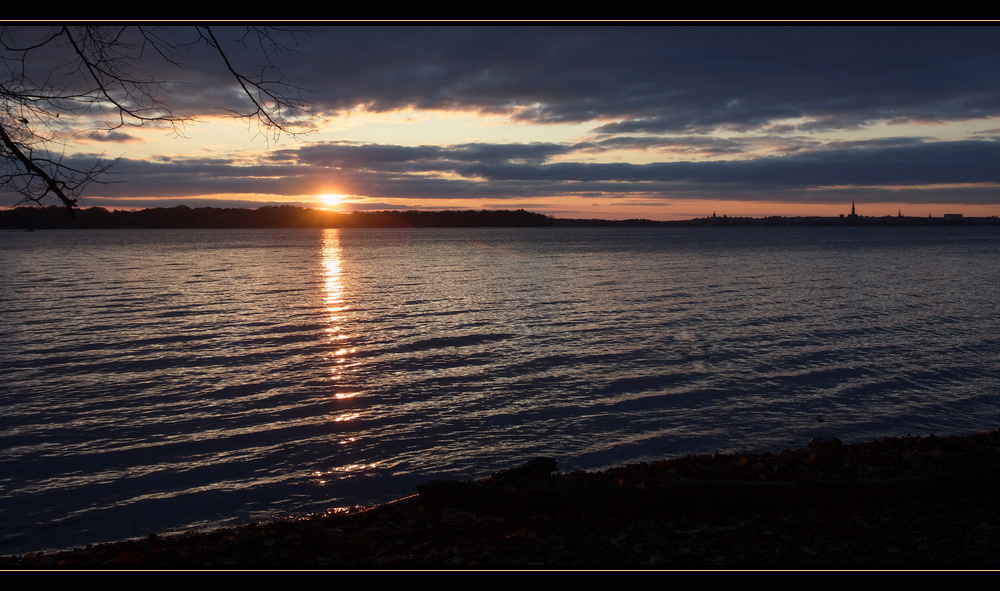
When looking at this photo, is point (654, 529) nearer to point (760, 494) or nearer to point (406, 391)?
point (760, 494)

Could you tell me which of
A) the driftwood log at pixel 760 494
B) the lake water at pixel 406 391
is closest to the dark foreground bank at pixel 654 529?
the driftwood log at pixel 760 494

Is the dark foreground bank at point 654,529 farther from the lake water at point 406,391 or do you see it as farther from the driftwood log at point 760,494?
the lake water at point 406,391

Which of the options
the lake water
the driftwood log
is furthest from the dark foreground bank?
the lake water

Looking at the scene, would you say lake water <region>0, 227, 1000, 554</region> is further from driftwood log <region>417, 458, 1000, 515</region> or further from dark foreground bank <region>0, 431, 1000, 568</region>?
driftwood log <region>417, 458, 1000, 515</region>

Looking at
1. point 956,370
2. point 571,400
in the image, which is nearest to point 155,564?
point 571,400

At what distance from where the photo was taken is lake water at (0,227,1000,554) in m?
10.2

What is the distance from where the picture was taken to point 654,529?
660 centimetres

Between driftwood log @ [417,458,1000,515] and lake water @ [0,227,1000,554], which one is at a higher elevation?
driftwood log @ [417,458,1000,515]

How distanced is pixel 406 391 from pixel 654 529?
10044 millimetres

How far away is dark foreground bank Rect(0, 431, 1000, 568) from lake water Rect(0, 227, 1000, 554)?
226 centimetres

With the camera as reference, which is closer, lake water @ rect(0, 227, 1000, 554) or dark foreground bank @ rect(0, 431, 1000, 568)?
dark foreground bank @ rect(0, 431, 1000, 568)

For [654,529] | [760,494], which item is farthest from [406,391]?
[760,494]

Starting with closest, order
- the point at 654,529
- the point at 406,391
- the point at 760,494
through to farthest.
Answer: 1. the point at 654,529
2. the point at 760,494
3. the point at 406,391

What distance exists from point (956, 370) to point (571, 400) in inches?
472
